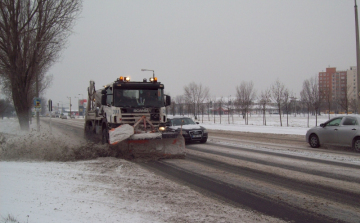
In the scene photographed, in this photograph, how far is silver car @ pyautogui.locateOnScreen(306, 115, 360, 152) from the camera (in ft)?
39.8

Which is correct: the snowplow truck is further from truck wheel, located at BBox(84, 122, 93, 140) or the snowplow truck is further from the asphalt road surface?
truck wheel, located at BBox(84, 122, 93, 140)

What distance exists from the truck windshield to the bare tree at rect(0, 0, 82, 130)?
438 inches

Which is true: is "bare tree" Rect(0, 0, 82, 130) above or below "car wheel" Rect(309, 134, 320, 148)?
above

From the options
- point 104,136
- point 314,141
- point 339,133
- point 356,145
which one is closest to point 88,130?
point 104,136

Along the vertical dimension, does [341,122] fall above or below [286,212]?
above

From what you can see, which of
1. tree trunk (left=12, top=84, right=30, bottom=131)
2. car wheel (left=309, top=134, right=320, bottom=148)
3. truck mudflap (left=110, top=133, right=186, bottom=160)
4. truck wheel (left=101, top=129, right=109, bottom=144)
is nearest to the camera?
truck mudflap (left=110, top=133, right=186, bottom=160)

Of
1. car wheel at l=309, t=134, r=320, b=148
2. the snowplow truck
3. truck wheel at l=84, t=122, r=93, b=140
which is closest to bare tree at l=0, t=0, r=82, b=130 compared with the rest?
truck wheel at l=84, t=122, r=93, b=140

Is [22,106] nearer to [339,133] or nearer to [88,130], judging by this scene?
[88,130]

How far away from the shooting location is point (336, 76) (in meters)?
149

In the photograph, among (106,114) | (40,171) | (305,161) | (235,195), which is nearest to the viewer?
(235,195)

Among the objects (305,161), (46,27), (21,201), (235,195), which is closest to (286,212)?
(235,195)

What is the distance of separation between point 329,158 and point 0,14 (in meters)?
20.6

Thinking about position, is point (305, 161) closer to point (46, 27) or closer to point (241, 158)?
point (241, 158)

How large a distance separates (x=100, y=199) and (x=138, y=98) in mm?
6727
